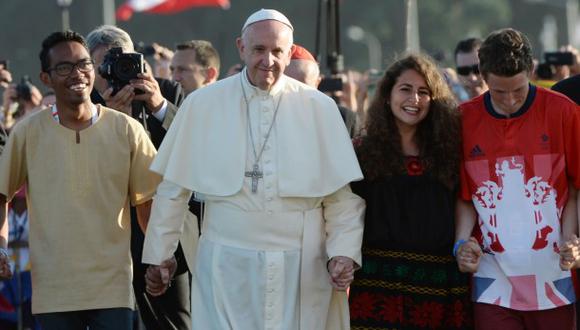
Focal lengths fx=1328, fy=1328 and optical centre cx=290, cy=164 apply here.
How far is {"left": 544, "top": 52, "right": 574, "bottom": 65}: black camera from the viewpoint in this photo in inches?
441

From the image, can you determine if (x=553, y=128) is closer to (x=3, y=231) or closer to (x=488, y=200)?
(x=488, y=200)

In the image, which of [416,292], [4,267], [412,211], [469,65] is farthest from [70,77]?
[469,65]

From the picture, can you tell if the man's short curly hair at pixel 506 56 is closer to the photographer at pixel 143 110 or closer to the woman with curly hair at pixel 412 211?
the woman with curly hair at pixel 412 211

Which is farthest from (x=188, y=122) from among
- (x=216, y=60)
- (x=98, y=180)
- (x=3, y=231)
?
(x=216, y=60)

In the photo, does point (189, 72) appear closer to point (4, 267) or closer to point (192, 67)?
point (192, 67)

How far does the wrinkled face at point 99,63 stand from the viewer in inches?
307

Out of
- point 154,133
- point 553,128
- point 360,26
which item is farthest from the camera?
point 360,26

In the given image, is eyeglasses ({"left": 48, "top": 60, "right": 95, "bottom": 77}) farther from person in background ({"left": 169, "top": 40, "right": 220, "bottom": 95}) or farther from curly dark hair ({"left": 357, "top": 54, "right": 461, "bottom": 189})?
person in background ({"left": 169, "top": 40, "right": 220, "bottom": 95})

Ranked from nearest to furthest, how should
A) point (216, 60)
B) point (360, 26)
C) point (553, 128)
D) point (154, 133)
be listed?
point (553, 128), point (154, 133), point (216, 60), point (360, 26)

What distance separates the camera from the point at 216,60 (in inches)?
396

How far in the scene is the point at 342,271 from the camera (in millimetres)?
6164

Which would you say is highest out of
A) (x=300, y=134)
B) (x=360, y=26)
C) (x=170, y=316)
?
(x=360, y=26)

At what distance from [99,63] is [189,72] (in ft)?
6.51

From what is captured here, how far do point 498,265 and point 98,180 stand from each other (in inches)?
78.1
